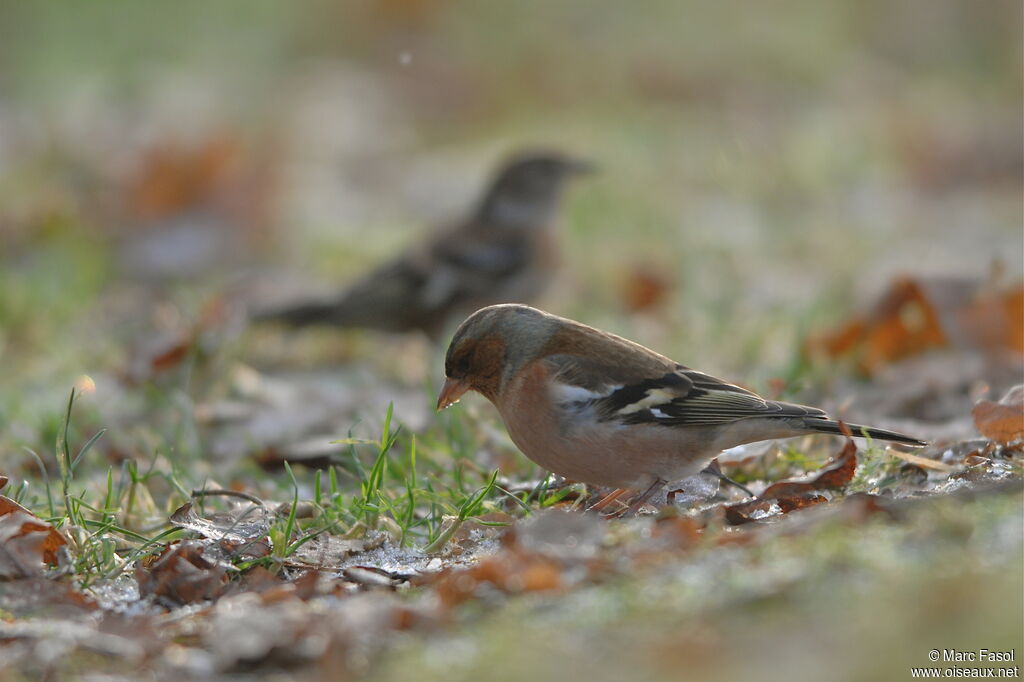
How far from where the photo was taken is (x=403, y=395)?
22.6ft

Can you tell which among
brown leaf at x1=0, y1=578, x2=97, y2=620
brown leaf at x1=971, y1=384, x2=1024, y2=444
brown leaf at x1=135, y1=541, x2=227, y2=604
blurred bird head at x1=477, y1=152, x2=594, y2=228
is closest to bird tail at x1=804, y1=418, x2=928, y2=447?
brown leaf at x1=971, y1=384, x2=1024, y2=444

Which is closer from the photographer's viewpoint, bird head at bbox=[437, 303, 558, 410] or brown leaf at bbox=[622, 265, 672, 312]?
bird head at bbox=[437, 303, 558, 410]

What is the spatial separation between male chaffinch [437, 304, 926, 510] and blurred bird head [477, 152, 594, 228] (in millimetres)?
4348

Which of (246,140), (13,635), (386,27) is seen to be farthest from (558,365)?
(386,27)

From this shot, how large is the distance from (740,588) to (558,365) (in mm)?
1663

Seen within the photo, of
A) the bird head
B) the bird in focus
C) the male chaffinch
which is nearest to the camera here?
the male chaffinch

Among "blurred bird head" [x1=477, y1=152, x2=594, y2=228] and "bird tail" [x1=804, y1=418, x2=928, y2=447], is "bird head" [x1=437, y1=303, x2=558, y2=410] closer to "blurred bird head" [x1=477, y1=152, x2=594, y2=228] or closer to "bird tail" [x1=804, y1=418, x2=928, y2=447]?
"bird tail" [x1=804, y1=418, x2=928, y2=447]

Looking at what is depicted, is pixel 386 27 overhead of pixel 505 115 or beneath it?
overhead

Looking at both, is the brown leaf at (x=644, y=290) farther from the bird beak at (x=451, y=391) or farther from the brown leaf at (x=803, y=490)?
the brown leaf at (x=803, y=490)

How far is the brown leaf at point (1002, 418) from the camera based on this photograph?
4219 millimetres

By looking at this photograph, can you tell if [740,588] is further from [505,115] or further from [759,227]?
[505,115]

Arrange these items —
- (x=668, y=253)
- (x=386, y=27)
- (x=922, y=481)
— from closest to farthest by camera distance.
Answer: (x=922, y=481)
(x=668, y=253)
(x=386, y=27)

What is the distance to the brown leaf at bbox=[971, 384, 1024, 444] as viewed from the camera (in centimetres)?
422

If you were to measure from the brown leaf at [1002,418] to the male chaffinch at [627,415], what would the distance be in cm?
32
